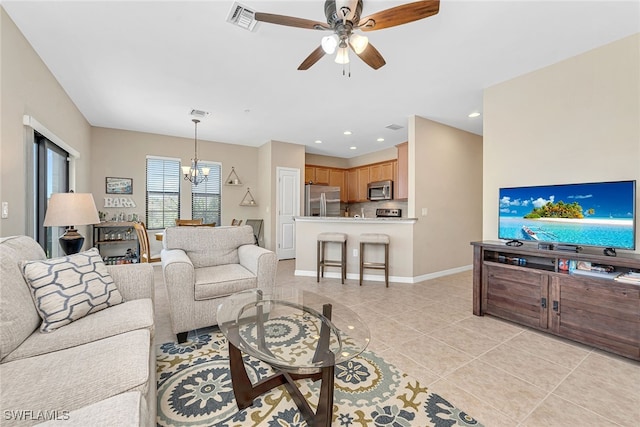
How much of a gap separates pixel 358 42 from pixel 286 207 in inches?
173

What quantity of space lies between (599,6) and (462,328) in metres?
2.74

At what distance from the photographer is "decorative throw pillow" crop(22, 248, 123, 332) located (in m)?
1.42

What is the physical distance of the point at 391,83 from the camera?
3.14 metres

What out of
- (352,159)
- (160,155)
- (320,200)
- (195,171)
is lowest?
(320,200)

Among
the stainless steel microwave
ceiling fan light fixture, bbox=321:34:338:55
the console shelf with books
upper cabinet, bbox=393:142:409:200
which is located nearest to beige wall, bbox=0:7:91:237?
ceiling fan light fixture, bbox=321:34:338:55

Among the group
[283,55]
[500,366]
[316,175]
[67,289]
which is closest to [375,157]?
[316,175]

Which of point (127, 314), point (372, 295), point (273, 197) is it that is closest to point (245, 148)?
point (273, 197)

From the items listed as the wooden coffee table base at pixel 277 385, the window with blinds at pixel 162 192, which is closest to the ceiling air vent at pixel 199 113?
the window with blinds at pixel 162 192

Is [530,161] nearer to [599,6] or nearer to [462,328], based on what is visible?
[599,6]

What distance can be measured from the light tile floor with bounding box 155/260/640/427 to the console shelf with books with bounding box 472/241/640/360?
127mm

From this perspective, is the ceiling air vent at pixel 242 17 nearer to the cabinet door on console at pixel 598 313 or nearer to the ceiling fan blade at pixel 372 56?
the ceiling fan blade at pixel 372 56

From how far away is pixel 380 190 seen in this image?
246 inches

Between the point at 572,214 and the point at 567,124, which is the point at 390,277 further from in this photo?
the point at 567,124

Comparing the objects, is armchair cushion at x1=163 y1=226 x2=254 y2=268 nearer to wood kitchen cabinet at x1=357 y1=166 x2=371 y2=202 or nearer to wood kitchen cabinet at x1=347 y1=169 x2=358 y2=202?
wood kitchen cabinet at x1=357 y1=166 x2=371 y2=202
